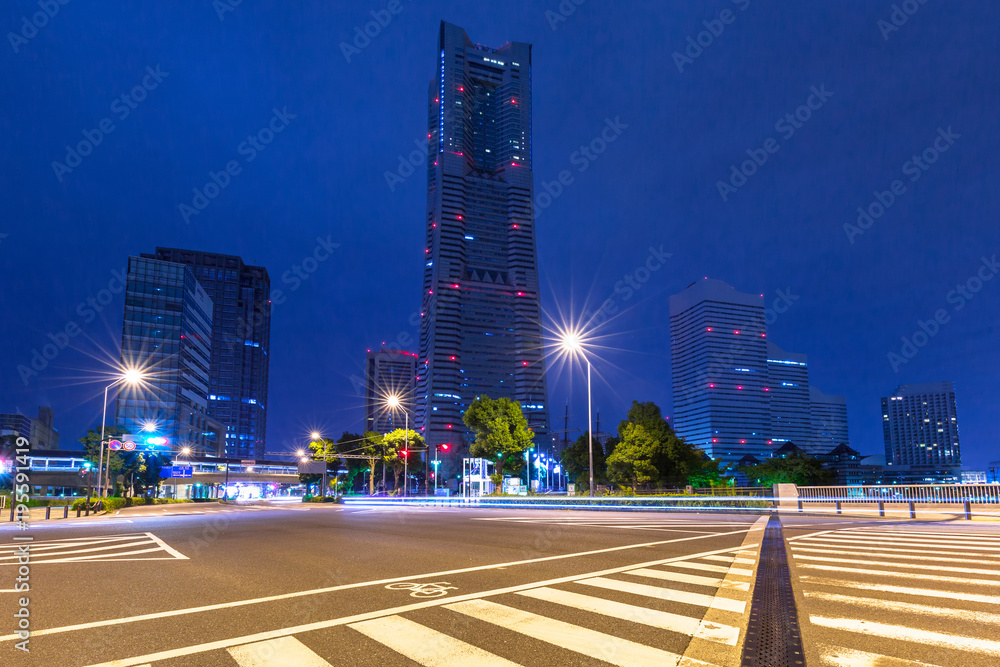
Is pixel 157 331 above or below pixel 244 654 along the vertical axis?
above

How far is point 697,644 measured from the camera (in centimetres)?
545

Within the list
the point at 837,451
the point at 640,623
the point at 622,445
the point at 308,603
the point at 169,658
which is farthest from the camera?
the point at 837,451

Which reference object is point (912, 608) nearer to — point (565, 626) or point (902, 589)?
point (902, 589)

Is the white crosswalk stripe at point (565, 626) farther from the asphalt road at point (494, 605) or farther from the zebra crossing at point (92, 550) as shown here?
the zebra crossing at point (92, 550)

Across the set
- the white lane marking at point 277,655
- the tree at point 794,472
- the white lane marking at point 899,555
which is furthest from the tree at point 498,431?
the white lane marking at point 277,655

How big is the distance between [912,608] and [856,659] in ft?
8.55

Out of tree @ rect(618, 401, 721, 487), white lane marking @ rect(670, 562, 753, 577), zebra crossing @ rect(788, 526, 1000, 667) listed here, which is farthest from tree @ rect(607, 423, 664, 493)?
white lane marking @ rect(670, 562, 753, 577)

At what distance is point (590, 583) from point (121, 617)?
19.9 feet

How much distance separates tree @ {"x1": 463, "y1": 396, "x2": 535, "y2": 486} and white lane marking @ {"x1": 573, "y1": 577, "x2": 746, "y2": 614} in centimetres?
5056

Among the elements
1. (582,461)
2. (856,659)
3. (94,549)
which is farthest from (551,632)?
(582,461)

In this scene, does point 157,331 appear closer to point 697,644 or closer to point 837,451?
point 697,644

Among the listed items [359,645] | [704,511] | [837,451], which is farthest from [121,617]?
[837,451]

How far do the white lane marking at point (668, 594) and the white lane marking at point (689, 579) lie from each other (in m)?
0.70

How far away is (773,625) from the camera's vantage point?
6141 mm
